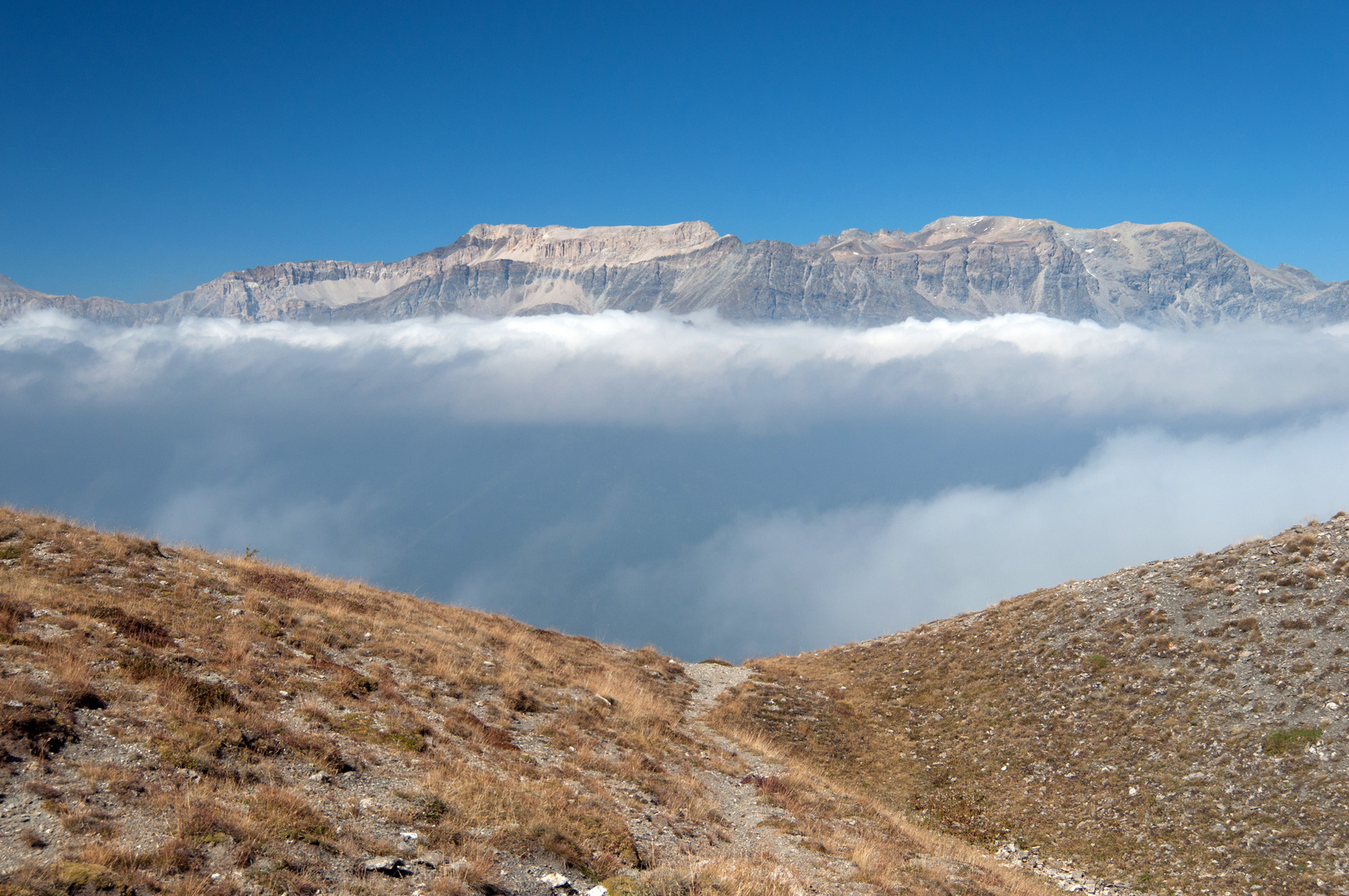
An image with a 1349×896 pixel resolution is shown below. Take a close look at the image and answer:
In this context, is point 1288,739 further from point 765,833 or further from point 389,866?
point 389,866

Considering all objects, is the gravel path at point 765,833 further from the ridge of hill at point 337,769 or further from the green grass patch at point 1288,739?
the green grass patch at point 1288,739

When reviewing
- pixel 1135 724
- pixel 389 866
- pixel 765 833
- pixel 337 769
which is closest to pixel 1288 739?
pixel 1135 724

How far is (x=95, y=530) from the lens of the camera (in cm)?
2430

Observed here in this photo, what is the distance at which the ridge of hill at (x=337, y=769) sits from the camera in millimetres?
9289

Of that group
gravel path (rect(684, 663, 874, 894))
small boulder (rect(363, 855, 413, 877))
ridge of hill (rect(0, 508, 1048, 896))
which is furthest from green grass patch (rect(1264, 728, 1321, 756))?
small boulder (rect(363, 855, 413, 877))

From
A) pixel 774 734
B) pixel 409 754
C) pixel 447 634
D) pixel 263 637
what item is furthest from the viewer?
pixel 774 734


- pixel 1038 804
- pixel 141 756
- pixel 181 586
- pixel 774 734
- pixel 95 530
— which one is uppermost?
pixel 95 530

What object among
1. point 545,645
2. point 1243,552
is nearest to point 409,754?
point 545,645

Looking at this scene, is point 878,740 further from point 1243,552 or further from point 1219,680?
point 1243,552

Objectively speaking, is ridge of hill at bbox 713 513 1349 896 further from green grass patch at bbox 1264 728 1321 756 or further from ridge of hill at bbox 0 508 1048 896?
ridge of hill at bbox 0 508 1048 896

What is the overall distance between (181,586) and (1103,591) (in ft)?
127

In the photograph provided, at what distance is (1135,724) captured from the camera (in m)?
23.5

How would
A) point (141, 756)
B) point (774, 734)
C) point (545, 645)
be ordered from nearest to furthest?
1. point (141, 756)
2. point (774, 734)
3. point (545, 645)

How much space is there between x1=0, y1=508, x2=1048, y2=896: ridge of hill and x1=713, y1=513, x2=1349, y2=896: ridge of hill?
128 inches
